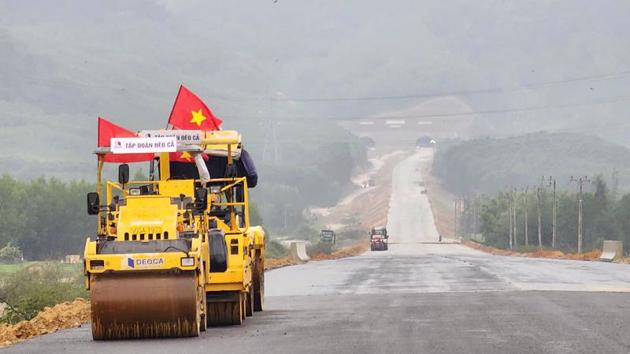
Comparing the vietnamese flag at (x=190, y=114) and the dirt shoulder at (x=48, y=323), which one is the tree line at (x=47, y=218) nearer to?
the dirt shoulder at (x=48, y=323)

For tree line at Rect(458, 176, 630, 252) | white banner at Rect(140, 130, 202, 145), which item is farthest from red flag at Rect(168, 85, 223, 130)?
tree line at Rect(458, 176, 630, 252)

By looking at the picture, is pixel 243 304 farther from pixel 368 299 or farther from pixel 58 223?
pixel 58 223

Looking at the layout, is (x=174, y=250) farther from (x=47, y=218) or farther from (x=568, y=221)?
(x=568, y=221)

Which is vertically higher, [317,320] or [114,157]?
[114,157]

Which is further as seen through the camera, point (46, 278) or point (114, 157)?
point (46, 278)

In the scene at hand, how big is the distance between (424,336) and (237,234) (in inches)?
183

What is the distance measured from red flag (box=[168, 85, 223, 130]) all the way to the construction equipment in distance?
2212mm

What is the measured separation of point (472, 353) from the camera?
17.3 meters

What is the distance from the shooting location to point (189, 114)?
27.0 metres

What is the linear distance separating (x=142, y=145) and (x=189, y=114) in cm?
493

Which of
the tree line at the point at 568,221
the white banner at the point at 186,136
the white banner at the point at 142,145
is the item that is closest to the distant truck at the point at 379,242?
the tree line at the point at 568,221

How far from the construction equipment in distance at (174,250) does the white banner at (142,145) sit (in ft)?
2.08

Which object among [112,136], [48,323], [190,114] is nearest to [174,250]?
[112,136]

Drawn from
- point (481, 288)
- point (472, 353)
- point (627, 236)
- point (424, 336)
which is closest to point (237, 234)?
point (424, 336)
